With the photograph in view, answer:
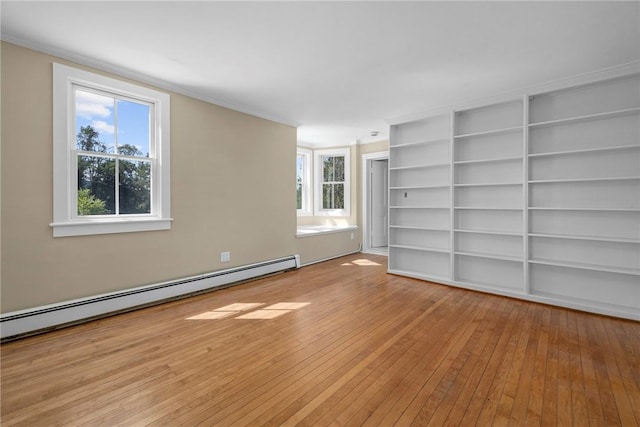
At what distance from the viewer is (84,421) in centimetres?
163

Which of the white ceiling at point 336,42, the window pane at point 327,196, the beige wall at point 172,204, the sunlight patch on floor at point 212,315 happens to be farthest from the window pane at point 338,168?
the sunlight patch on floor at point 212,315

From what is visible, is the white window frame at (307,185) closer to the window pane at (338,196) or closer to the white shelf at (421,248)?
the window pane at (338,196)

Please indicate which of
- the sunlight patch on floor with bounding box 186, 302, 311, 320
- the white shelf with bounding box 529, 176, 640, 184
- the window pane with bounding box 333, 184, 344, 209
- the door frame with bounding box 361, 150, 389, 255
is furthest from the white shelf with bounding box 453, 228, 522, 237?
the window pane with bounding box 333, 184, 344, 209

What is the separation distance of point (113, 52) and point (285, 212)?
314 centimetres

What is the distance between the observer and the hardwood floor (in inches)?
66.9

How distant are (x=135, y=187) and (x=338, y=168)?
4628mm

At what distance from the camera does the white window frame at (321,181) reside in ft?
23.1

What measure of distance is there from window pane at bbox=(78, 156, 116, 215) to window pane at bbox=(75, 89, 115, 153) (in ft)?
0.44

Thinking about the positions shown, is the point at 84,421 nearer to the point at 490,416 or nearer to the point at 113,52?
the point at 490,416

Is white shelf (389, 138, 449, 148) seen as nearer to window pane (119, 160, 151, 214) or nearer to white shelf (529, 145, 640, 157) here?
white shelf (529, 145, 640, 157)

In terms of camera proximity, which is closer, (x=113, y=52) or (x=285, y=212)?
(x=113, y=52)

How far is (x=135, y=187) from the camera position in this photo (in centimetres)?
344

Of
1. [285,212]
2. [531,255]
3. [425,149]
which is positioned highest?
[425,149]

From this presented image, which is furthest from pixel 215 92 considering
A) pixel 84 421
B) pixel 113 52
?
pixel 84 421
